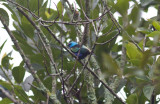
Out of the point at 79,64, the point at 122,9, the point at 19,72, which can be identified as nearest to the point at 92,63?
the point at 79,64

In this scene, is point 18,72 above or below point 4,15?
below

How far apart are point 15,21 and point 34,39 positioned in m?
0.45

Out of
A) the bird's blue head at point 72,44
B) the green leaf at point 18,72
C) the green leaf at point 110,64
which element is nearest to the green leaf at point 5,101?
the green leaf at point 18,72

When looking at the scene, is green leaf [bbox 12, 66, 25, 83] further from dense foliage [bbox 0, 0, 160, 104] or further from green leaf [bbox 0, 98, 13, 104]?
green leaf [bbox 0, 98, 13, 104]

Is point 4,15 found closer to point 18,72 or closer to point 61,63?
point 18,72

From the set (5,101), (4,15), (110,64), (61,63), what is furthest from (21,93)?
(110,64)

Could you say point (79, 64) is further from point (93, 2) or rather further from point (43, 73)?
point (93, 2)

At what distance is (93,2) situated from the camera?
297 cm

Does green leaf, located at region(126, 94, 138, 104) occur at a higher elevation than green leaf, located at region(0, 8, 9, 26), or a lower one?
lower

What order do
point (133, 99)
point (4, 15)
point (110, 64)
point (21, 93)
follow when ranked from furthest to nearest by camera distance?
1. point (21, 93)
2. point (4, 15)
3. point (133, 99)
4. point (110, 64)

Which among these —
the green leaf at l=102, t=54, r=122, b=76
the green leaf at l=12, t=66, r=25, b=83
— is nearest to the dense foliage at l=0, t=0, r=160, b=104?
the green leaf at l=12, t=66, r=25, b=83

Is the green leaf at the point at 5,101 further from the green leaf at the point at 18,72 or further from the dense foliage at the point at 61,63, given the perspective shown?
the green leaf at the point at 18,72

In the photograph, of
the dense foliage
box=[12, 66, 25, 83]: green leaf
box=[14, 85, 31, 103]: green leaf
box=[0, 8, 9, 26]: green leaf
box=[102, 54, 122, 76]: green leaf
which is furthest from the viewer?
box=[12, 66, 25, 83]: green leaf

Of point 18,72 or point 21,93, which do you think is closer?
point 21,93
